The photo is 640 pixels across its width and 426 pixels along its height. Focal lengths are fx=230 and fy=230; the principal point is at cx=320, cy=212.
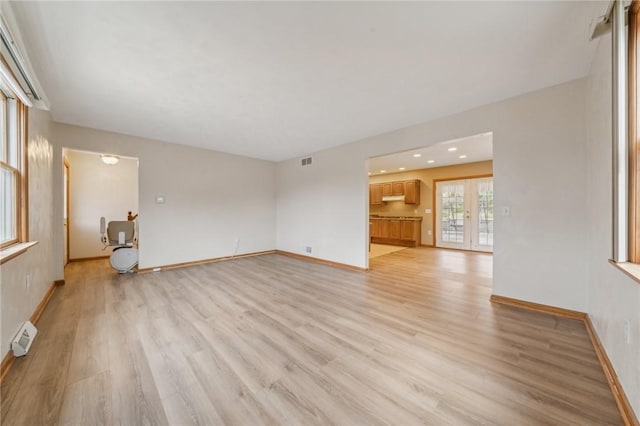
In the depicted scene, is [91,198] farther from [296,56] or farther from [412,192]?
[412,192]

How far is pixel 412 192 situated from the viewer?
301 inches

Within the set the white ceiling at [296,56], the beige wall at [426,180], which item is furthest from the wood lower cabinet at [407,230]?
the white ceiling at [296,56]

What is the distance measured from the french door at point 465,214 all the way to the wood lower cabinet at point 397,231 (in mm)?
639

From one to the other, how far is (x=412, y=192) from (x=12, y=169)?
8.13 metres

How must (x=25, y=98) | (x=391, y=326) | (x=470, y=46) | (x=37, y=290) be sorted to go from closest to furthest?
(x=470, y=46)
(x=25, y=98)
(x=391, y=326)
(x=37, y=290)

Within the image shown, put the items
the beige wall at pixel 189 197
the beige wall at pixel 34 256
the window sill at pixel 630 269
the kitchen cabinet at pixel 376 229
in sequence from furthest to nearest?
1. the kitchen cabinet at pixel 376 229
2. the beige wall at pixel 189 197
3. the beige wall at pixel 34 256
4. the window sill at pixel 630 269

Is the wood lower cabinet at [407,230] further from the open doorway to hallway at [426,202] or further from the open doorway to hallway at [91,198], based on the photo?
the open doorway to hallway at [91,198]

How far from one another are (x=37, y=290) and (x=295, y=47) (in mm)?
3852

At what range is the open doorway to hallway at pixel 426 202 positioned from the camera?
6332 mm

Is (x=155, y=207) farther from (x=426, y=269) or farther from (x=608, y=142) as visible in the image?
(x=608, y=142)

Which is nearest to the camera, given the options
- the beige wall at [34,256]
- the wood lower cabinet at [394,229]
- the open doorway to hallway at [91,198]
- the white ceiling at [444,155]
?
the beige wall at [34,256]

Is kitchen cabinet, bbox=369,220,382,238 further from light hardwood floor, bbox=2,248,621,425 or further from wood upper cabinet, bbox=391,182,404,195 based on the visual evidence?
light hardwood floor, bbox=2,248,621,425

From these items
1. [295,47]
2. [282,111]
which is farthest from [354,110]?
[295,47]

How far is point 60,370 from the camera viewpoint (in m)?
1.70
